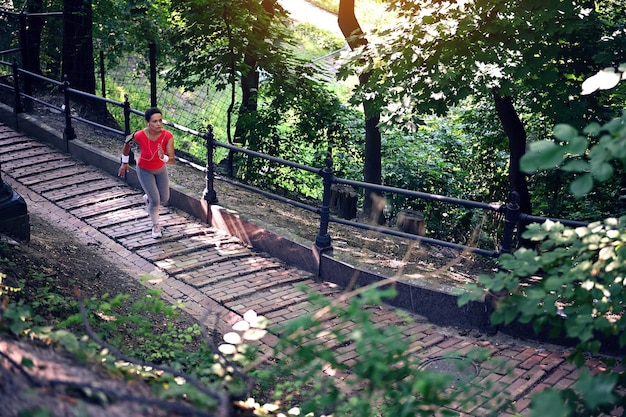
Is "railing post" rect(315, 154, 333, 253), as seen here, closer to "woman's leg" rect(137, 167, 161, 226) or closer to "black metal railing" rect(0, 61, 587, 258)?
"black metal railing" rect(0, 61, 587, 258)

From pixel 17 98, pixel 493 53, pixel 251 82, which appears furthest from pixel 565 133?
pixel 17 98

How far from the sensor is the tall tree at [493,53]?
7465 mm

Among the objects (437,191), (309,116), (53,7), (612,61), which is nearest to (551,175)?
(437,191)

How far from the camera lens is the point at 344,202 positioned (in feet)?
35.2

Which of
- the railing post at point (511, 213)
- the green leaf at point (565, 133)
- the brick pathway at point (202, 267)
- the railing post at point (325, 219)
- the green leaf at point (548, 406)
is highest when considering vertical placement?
the green leaf at point (565, 133)

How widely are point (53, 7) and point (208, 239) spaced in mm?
8917

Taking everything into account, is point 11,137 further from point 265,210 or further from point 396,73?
point 396,73

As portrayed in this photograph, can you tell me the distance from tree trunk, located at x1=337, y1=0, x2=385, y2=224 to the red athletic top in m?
3.36

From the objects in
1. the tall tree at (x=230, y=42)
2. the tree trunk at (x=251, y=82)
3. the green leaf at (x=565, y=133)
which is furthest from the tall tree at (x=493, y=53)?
the green leaf at (x=565, y=133)

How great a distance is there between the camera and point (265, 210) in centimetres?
1001

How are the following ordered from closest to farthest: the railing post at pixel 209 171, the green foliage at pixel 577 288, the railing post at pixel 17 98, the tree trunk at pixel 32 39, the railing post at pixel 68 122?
the green foliage at pixel 577 288
the railing post at pixel 209 171
the railing post at pixel 68 122
the railing post at pixel 17 98
the tree trunk at pixel 32 39

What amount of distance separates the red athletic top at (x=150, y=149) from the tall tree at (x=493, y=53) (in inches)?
106

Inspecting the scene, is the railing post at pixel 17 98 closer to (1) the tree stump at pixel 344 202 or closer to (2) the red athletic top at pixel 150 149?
(2) the red athletic top at pixel 150 149

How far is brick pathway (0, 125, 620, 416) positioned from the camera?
6.03 m
